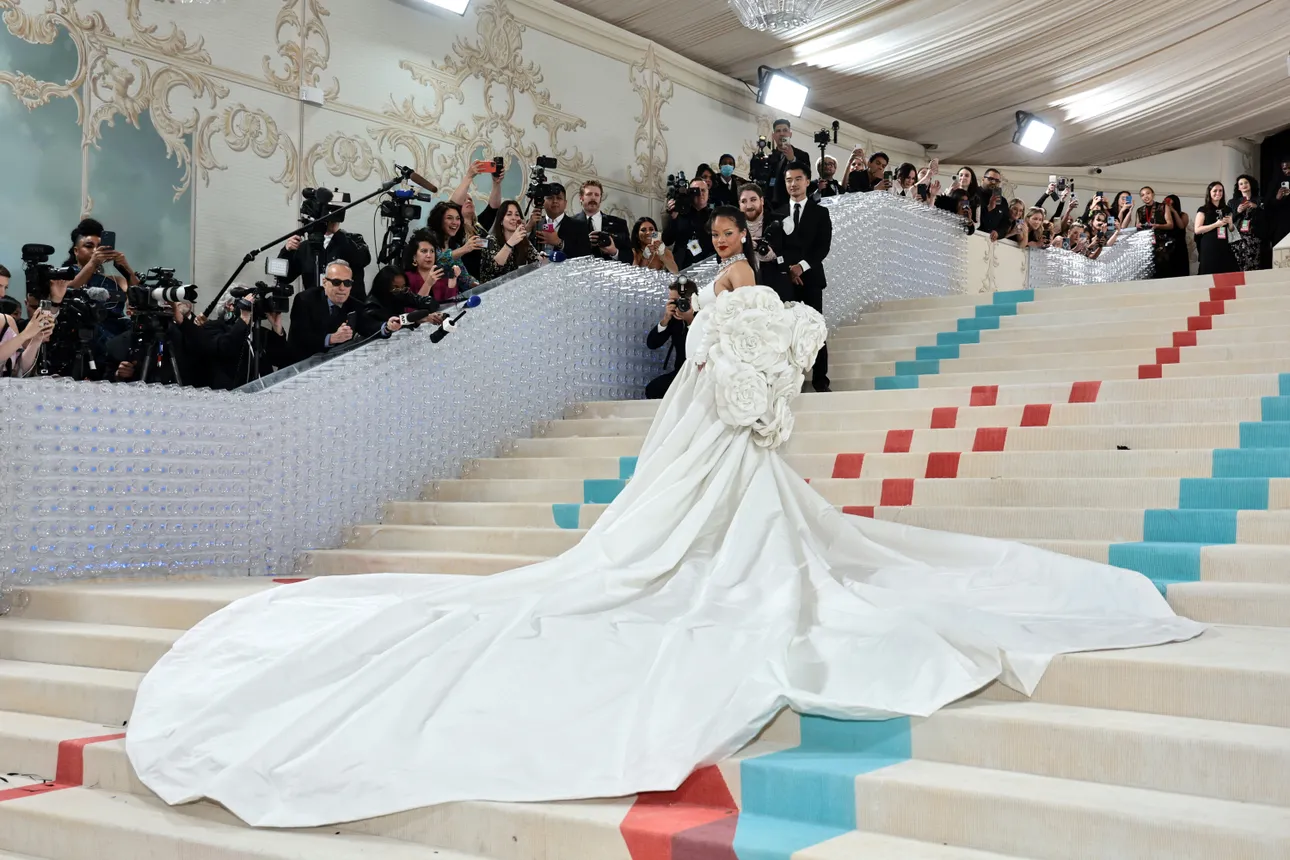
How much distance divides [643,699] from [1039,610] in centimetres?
123

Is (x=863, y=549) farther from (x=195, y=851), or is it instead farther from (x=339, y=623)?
(x=195, y=851)

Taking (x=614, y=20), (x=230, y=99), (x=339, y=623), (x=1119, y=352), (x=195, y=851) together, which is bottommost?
(x=195, y=851)

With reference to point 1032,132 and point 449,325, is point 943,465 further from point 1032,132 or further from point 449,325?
point 1032,132

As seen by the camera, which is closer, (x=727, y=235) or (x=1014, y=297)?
(x=727, y=235)

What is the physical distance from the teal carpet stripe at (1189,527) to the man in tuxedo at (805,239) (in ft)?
10.4

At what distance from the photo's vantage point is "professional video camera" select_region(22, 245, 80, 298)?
5.21m

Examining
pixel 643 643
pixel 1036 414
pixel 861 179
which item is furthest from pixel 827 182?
pixel 643 643

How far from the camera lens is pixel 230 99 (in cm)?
801

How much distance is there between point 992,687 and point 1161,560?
1.19 m

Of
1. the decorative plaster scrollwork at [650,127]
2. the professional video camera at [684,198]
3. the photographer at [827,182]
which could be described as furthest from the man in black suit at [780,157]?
the decorative plaster scrollwork at [650,127]

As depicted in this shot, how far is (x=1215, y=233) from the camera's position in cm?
1014

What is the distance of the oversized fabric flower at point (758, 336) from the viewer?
414 centimetres

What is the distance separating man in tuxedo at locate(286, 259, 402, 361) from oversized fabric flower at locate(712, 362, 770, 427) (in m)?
2.72

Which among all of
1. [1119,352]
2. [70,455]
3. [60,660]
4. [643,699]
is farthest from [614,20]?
[643,699]
